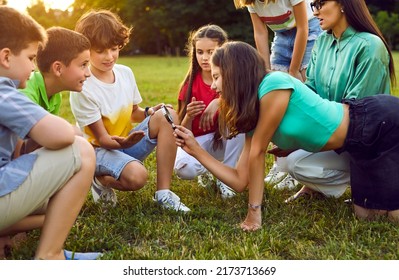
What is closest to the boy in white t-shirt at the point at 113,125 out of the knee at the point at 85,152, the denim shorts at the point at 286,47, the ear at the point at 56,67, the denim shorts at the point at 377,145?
the ear at the point at 56,67

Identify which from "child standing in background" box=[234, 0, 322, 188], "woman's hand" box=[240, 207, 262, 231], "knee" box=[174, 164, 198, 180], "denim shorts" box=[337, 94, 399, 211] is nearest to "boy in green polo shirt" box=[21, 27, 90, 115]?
"knee" box=[174, 164, 198, 180]

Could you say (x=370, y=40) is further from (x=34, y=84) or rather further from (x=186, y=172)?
(x=34, y=84)

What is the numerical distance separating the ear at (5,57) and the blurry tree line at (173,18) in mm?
31667

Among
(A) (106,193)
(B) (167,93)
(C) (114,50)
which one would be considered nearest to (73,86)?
(C) (114,50)

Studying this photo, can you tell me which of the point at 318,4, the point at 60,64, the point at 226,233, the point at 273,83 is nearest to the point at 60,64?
the point at 60,64

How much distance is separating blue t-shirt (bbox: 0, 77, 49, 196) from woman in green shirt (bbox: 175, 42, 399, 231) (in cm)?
101

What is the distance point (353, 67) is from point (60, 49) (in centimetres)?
173

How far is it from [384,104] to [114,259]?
1702mm

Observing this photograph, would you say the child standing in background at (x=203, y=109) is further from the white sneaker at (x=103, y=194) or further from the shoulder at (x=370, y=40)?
the shoulder at (x=370, y=40)

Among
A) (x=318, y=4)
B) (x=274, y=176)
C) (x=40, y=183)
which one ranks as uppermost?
(x=318, y=4)

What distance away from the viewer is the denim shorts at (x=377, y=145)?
10.6 feet

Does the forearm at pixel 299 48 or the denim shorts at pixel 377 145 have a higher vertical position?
the forearm at pixel 299 48

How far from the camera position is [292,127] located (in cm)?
321

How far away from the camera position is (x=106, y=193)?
366cm
